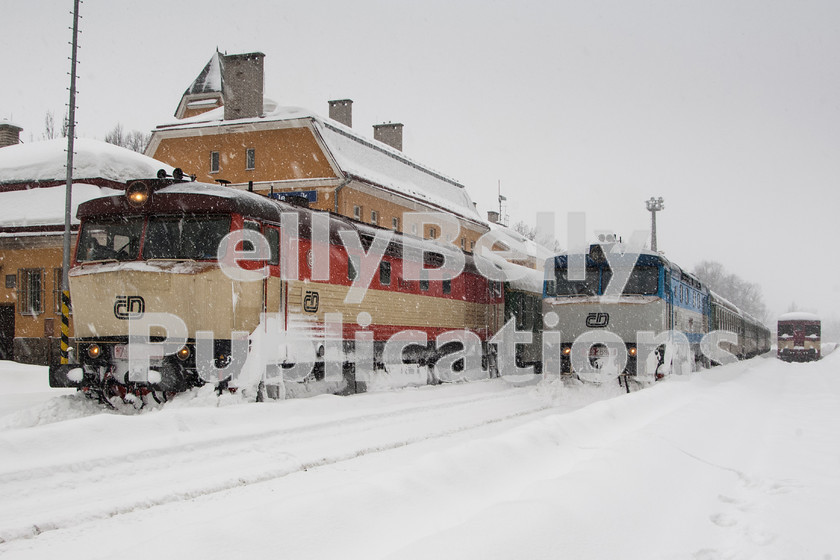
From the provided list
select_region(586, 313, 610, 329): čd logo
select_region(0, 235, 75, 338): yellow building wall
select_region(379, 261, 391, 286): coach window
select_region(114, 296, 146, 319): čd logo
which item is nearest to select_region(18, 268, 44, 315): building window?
select_region(0, 235, 75, 338): yellow building wall

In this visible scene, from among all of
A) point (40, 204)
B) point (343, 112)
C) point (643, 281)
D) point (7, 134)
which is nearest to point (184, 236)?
point (643, 281)

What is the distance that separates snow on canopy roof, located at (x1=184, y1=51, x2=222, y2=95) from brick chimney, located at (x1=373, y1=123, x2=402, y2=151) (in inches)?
476

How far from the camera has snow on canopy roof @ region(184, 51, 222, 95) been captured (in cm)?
4525

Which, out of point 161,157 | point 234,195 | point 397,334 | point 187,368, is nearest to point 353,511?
point 187,368

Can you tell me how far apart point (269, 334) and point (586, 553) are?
26.5 feet

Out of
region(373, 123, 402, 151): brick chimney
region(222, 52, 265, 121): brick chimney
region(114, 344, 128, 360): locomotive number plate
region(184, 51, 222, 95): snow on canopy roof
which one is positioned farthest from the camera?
region(184, 51, 222, 95): snow on canopy roof

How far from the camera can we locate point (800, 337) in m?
42.2

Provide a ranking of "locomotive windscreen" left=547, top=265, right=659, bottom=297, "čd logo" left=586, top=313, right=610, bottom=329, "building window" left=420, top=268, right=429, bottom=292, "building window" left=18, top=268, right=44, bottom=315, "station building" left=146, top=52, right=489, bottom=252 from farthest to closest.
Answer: "station building" left=146, top=52, right=489, bottom=252
"building window" left=18, top=268, right=44, bottom=315
"building window" left=420, top=268, right=429, bottom=292
"locomotive windscreen" left=547, top=265, right=659, bottom=297
"čd logo" left=586, top=313, right=610, bottom=329

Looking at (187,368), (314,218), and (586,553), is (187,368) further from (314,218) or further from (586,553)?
(586,553)

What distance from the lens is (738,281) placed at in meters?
127

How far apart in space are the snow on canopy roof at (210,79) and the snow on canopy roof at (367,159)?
11.7 metres

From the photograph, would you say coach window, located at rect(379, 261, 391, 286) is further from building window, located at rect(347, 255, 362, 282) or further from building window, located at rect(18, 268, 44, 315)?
building window, located at rect(18, 268, 44, 315)

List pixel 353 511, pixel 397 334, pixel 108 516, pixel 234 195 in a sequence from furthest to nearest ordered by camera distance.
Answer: pixel 397 334
pixel 234 195
pixel 108 516
pixel 353 511

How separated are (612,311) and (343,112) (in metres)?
23.5
